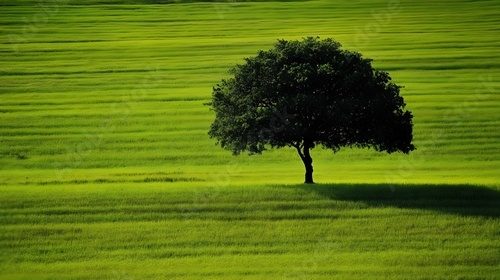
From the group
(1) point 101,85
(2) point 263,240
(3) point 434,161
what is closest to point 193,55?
(1) point 101,85

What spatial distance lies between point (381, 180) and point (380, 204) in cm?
565

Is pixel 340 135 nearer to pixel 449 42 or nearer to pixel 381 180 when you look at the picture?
pixel 381 180

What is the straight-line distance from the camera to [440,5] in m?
87.9

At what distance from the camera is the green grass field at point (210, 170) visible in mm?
27156

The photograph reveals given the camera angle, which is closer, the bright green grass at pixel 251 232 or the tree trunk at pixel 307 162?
the bright green grass at pixel 251 232

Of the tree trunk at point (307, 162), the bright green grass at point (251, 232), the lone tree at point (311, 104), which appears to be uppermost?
the lone tree at point (311, 104)

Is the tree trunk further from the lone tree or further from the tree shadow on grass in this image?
the tree shadow on grass

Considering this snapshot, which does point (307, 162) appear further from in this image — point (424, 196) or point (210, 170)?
point (210, 170)

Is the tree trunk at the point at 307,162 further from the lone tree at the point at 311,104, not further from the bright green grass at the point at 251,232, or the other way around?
the bright green grass at the point at 251,232

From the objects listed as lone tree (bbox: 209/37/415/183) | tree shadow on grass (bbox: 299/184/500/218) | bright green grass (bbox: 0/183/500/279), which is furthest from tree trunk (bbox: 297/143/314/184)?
bright green grass (bbox: 0/183/500/279)

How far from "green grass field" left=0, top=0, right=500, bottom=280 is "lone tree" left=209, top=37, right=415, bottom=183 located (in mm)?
2076

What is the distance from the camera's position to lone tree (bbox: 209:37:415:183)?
1300 inches

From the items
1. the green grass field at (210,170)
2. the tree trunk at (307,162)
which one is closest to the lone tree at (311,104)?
the tree trunk at (307,162)

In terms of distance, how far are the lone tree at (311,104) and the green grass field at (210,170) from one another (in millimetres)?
2076
